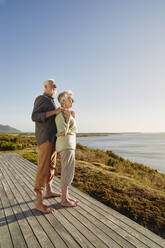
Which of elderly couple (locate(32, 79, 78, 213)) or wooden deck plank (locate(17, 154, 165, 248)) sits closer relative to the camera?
wooden deck plank (locate(17, 154, 165, 248))

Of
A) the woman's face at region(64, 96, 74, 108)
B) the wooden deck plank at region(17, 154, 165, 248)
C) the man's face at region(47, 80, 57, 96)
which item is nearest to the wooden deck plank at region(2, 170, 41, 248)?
the wooden deck plank at region(17, 154, 165, 248)

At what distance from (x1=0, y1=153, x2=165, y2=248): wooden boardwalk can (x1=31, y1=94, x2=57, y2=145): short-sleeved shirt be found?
1099 millimetres

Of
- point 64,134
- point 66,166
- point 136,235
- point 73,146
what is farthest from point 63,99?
point 136,235

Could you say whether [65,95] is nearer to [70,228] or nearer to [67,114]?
[67,114]

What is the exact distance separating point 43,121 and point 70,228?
1.48 m

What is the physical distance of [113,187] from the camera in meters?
4.08

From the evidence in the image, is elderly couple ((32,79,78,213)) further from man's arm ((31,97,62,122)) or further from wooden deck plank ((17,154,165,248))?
wooden deck plank ((17,154,165,248))

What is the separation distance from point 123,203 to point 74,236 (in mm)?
1408

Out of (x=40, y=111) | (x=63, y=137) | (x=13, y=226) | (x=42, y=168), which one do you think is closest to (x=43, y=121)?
(x=40, y=111)

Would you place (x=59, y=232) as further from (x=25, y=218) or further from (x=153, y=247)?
(x=153, y=247)

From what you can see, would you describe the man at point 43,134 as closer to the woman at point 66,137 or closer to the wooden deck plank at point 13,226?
the woman at point 66,137

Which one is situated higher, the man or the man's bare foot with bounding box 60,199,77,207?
the man

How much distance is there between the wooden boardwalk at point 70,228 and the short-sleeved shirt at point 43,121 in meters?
1.10

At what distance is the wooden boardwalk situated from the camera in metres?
1.94
